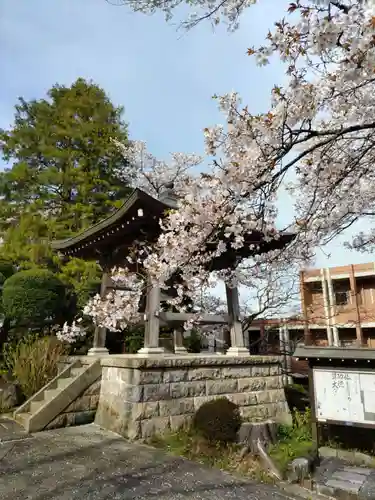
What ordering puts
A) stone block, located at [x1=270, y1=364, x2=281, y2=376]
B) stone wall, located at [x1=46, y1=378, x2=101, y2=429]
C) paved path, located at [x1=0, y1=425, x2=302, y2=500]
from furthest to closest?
1. stone block, located at [x1=270, y1=364, x2=281, y2=376]
2. stone wall, located at [x1=46, y1=378, x2=101, y2=429]
3. paved path, located at [x1=0, y1=425, x2=302, y2=500]

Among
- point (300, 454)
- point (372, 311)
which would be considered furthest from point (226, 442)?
point (372, 311)

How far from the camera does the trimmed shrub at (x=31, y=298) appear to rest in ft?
28.1

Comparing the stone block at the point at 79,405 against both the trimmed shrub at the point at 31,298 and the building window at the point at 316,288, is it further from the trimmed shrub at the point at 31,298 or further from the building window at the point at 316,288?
the building window at the point at 316,288

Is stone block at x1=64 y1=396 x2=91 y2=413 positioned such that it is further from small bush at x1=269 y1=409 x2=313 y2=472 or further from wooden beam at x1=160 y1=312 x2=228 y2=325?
small bush at x1=269 y1=409 x2=313 y2=472

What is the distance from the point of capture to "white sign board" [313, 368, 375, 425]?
209 inches

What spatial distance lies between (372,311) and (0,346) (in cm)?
2197

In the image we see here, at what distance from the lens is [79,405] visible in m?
6.52

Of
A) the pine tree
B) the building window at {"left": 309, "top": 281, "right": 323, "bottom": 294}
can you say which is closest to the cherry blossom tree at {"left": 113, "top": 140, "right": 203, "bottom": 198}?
the pine tree

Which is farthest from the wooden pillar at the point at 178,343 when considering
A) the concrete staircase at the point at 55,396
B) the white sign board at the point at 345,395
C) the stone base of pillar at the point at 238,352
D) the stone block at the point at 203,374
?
the white sign board at the point at 345,395

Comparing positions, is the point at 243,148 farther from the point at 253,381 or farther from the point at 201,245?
the point at 253,381

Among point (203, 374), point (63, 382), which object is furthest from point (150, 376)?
point (63, 382)

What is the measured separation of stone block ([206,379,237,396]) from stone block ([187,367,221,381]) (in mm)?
90

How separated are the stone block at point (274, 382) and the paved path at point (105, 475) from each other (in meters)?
3.19

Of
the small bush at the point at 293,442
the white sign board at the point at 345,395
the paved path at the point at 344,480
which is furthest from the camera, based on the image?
the white sign board at the point at 345,395
